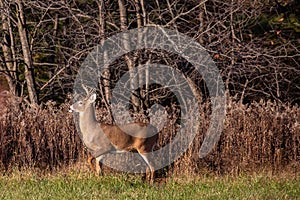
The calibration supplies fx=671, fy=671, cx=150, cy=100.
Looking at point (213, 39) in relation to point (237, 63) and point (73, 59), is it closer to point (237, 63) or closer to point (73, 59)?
point (237, 63)

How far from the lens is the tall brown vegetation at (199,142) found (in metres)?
11.7

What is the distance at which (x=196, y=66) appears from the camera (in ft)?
46.0

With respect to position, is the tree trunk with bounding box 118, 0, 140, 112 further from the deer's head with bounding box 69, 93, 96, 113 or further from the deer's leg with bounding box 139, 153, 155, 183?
the deer's leg with bounding box 139, 153, 155, 183

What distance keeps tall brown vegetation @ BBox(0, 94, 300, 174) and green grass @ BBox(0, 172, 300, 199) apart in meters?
0.76

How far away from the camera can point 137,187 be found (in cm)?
962

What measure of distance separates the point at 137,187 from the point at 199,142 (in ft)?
7.74

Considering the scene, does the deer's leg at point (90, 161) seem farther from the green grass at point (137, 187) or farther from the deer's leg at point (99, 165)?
the green grass at point (137, 187)

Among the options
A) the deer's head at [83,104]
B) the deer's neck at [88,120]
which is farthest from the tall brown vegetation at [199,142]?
the deer's head at [83,104]

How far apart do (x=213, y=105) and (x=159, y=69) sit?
7.64 ft

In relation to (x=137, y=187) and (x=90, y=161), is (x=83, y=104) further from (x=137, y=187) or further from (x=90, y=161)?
(x=137, y=187)

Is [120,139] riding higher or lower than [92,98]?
lower

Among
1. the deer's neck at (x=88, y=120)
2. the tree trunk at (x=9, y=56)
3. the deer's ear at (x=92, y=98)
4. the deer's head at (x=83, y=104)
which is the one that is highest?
the tree trunk at (x=9, y=56)

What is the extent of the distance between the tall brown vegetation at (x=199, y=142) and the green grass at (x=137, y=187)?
0.76 meters

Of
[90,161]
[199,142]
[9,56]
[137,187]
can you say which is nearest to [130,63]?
[199,142]
